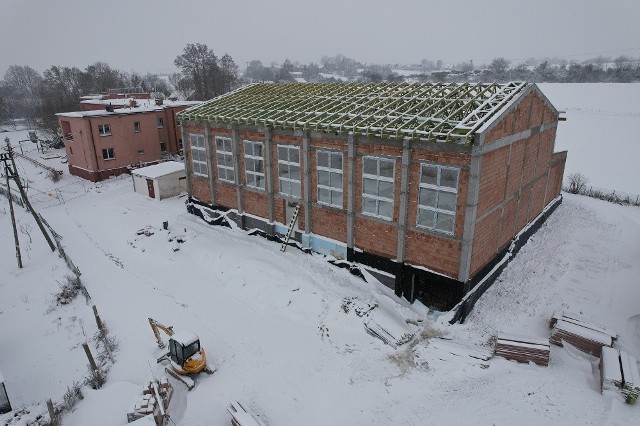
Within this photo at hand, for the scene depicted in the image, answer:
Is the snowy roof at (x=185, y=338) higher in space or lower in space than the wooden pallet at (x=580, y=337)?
higher

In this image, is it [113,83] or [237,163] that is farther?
[113,83]

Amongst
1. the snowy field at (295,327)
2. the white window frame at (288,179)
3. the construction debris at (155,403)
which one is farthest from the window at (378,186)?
the construction debris at (155,403)

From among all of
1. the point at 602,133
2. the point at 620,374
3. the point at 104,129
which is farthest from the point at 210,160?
the point at 602,133

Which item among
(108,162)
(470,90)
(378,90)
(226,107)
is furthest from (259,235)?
(108,162)

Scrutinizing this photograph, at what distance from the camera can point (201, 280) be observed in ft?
61.8

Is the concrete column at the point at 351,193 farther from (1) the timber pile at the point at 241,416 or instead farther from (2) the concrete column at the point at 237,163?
(1) the timber pile at the point at 241,416

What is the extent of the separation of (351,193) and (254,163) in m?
6.40

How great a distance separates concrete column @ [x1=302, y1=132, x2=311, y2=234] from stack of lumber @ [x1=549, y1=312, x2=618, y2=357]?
10.8 meters

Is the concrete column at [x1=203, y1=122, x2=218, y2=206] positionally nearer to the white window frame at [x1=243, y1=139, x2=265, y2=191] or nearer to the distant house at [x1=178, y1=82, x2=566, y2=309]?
the distant house at [x1=178, y1=82, x2=566, y2=309]

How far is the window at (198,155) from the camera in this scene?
79.2 feet

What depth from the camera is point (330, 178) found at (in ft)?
59.7

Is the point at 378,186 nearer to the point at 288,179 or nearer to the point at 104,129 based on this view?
the point at 288,179

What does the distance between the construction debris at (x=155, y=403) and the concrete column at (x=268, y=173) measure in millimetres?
10219

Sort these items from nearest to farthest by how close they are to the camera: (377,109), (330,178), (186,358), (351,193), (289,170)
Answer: (186,358), (351,193), (377,109), (330,178), (289,170)
